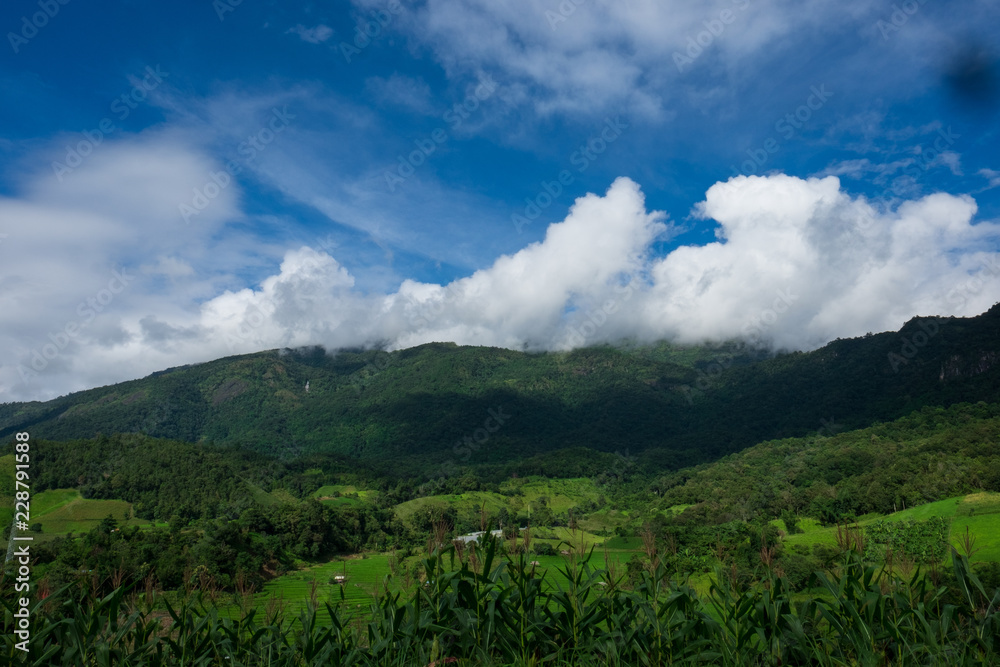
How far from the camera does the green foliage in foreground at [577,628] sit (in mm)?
4688

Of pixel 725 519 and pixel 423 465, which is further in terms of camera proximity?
pixel 423 465

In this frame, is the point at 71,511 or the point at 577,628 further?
the point at 71,511

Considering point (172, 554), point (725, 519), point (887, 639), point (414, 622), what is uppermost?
point (414, 622)

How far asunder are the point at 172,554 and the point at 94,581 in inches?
1970

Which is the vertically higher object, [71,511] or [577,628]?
[577,628]

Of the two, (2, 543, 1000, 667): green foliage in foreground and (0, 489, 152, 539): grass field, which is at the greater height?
(2, 543, 1000, 667): green foliage in foreground

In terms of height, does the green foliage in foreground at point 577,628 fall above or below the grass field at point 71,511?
above

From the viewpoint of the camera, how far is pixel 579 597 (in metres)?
5.36

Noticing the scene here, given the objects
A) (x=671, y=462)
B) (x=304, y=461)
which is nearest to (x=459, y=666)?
(x=304, y=461)

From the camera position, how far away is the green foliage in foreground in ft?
15.4

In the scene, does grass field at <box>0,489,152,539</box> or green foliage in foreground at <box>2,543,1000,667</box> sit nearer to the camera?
green foliage in foreground at <box>2,543,1000,667</box>

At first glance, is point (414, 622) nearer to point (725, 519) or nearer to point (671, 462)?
point (725, 519)

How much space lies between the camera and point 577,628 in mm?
5109

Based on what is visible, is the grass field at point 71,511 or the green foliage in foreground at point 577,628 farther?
the grass field at point 71,511
